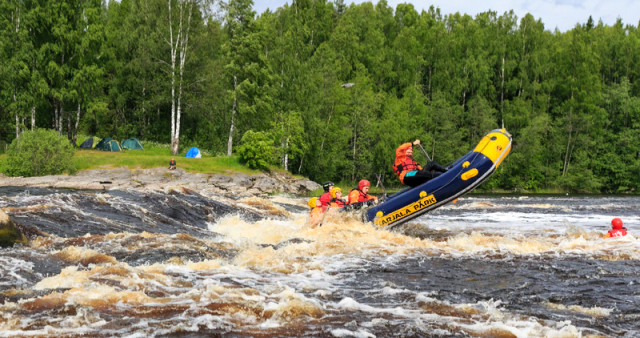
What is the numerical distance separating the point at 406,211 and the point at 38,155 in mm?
24925

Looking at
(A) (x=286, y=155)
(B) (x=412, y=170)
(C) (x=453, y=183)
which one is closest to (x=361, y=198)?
(B) (x=412, y=170)

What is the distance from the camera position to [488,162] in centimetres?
1305

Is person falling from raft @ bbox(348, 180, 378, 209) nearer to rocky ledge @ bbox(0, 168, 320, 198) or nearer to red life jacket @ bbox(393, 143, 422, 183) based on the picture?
red life jacket @ bbox(393, 143, 422, 183)

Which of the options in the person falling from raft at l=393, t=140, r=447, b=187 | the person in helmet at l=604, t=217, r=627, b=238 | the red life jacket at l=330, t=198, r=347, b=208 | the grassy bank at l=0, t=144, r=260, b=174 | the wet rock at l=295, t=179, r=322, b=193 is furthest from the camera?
the wet rock at l=295, t=179, r=322, b=193

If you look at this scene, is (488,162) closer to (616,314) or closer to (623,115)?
(616,314)

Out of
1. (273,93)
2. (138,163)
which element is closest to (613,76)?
(273,93)

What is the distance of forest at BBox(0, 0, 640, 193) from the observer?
36219 millimetres

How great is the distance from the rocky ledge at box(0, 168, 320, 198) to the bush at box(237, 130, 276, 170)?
1.01 m

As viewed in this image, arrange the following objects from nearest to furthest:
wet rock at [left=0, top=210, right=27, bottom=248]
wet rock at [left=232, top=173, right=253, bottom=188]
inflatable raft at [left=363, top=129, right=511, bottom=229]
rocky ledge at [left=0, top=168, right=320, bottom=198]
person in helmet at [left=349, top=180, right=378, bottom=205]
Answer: wet rock at [left=0, top=210, right=27, bottom=248]
inflatable raft at [left=363, top=129, right=511, bottom=229]
person in helmet at [left=349, top=180, right=378, bottom=205]
rocky ledge at [left=0, top=168, right=320, bottom=198]
wet rock at [left=232, top=173, right=253, bottom=188]

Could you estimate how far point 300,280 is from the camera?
27.4 feet

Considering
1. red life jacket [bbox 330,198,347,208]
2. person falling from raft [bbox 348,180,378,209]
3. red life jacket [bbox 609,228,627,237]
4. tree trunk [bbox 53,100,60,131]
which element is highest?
tree trunk [bbox 53,100,60,131]

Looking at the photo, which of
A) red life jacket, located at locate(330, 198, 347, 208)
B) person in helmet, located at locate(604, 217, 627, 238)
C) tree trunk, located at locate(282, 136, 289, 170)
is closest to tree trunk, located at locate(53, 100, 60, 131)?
tree trunk, located at locate(282, 136, 289, 170)

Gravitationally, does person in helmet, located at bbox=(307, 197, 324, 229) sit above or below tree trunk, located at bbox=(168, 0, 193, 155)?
below

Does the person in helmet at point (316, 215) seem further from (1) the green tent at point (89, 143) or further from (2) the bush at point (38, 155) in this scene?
(1) the green tent at point (89, 143)
